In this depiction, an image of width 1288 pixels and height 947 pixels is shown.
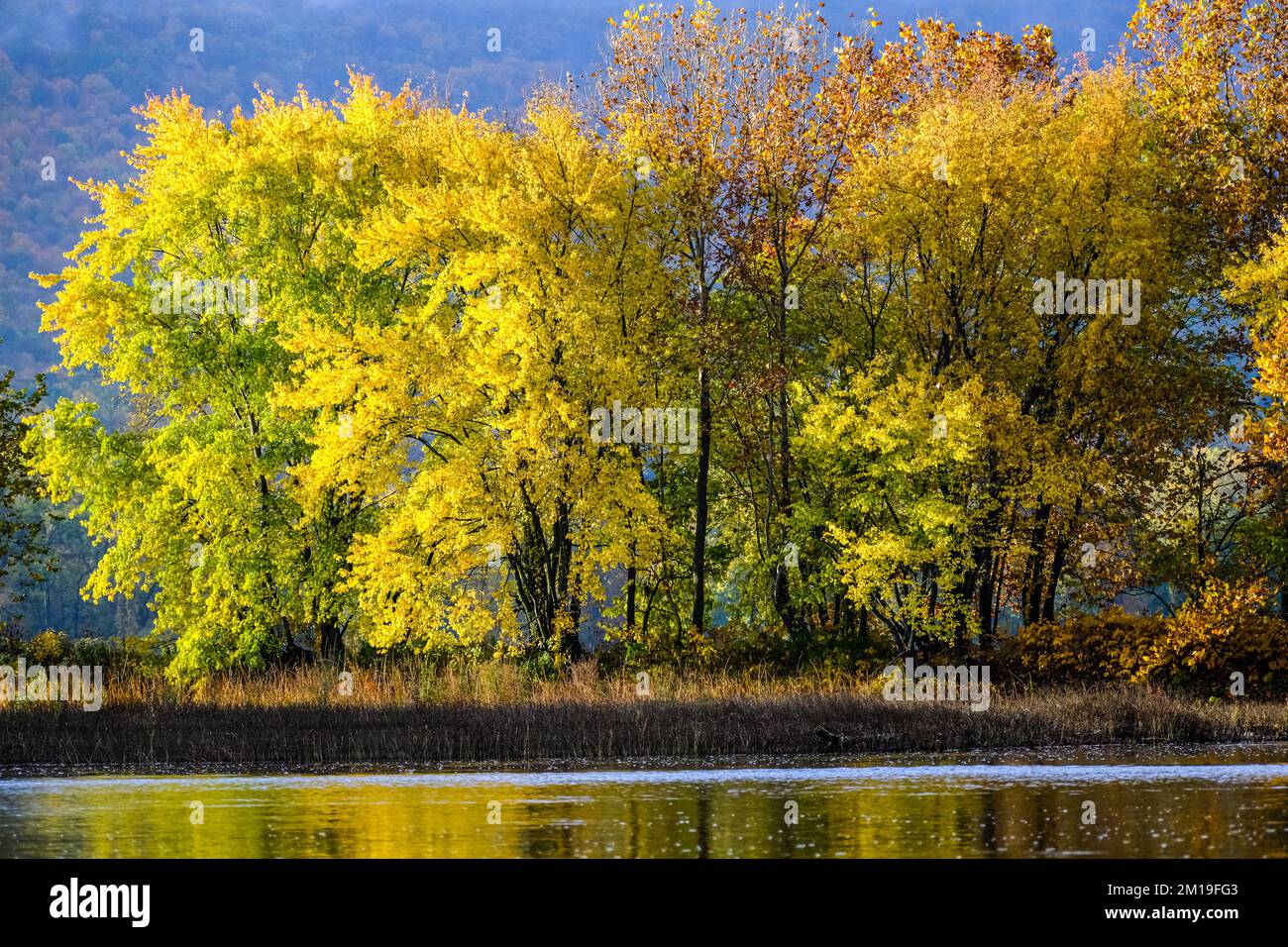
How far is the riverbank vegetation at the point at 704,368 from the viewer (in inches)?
1355

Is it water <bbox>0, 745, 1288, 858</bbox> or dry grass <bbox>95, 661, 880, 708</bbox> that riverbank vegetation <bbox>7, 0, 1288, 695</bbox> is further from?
water <bbox>0, 745, 1288, 858</bbox>

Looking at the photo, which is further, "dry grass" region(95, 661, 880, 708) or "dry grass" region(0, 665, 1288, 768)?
"dry grass" region(95, 661, 880, 708)

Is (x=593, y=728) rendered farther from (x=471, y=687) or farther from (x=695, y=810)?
(x=695, y=810)

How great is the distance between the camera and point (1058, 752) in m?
26.3

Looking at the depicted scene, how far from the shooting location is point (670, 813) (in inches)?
714

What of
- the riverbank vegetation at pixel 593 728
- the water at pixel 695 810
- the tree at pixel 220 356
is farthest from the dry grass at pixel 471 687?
the water at pixel 695 810

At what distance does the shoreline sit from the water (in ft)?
6.87

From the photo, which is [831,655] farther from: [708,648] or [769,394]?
[769,394]

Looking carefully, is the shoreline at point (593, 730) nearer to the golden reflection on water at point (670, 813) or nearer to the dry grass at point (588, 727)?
the dry grass at point (588, 727)

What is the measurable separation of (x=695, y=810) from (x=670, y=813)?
445 millimetres

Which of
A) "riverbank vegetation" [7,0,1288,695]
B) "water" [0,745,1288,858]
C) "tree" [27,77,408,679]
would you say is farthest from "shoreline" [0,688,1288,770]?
"tree" [27,77,408,679]

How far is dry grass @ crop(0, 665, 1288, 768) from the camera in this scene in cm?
2745
